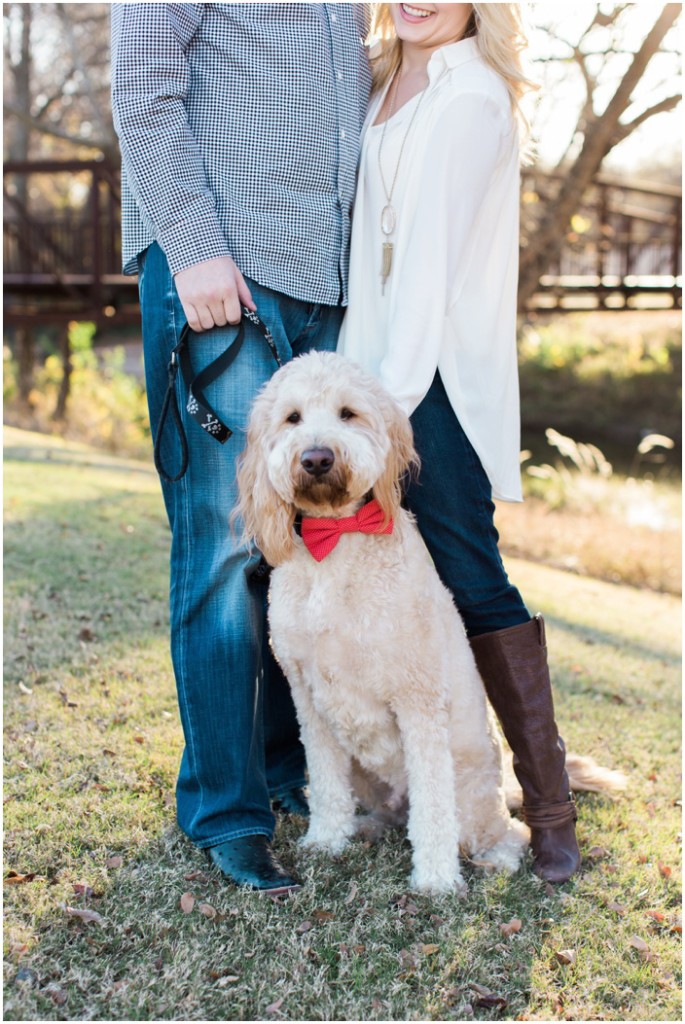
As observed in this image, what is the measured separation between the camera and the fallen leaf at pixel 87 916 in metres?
2.32

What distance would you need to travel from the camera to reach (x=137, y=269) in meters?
2.77

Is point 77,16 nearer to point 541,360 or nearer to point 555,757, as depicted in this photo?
point 541,360

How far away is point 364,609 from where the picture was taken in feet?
8.11

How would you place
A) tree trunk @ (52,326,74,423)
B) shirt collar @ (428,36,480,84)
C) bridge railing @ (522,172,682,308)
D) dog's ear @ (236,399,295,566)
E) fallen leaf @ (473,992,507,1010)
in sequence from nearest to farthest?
fallen leaf @ (473,992,507,1010), dog's ear @ (236,399,295,566), shirt collar @ (428,36,480,84), tree trunk @ (52,326,74,423), bridge railing @ (522,172,682,308)

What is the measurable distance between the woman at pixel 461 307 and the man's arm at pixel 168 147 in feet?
1.54

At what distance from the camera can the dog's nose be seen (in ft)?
7.57

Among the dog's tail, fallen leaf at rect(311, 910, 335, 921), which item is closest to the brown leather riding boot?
the dog's tail

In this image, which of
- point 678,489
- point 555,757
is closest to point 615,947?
point 555,757

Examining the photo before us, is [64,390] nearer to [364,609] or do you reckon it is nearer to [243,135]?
[243,135]

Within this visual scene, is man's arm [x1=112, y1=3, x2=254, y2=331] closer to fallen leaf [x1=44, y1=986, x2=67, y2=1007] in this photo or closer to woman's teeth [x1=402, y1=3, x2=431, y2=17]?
woman's teeth [x1=402, y1=3, x2=431, y2=17]

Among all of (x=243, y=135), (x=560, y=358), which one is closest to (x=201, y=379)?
(x=243, y=135)

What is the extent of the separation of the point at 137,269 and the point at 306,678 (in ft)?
4.28

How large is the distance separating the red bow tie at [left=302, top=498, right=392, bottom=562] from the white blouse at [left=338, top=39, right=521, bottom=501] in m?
0.31

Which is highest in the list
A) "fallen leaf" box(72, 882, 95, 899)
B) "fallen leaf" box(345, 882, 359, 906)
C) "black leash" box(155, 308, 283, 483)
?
"black leash" box(155, 308, 283, 483)
